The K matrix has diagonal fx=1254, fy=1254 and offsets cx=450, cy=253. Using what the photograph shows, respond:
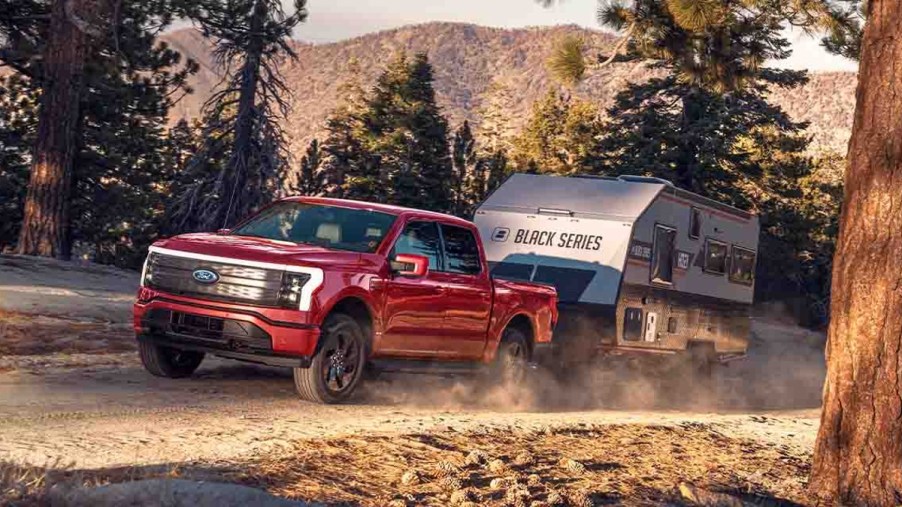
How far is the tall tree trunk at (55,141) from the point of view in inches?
959

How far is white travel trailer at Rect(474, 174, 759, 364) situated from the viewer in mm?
17125

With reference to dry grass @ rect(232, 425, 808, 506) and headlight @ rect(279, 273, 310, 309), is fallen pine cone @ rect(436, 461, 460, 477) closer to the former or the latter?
dry grass @ rect(232, 425, 808, 506)

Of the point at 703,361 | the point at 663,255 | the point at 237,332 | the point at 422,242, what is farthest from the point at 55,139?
the point at 237,332

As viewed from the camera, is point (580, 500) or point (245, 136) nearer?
point (580, 500)

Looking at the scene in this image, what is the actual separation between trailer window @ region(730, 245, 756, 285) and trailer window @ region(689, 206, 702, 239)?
1.75 m

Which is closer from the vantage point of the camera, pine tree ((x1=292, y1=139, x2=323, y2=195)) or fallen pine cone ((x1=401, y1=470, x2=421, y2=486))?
fallen pine cone ((x1=401, y1=470, x2=421, y2=486))

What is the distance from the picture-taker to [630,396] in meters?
16.8

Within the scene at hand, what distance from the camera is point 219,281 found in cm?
1114

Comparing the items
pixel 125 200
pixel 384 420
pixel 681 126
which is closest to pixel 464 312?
pixel 384 420

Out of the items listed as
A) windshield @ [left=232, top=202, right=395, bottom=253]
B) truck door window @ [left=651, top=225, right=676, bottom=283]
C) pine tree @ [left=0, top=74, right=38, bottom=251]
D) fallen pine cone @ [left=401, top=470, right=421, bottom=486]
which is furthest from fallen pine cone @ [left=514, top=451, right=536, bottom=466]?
pine tree @ [left=0, top=74, right=38, bottom=251]

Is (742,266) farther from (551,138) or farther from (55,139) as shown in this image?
(551,138)

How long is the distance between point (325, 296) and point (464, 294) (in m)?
2.35

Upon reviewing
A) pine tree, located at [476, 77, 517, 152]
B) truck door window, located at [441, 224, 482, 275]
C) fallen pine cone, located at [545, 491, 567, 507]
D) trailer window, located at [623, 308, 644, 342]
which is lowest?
fallen pine cone, located at [545, 491, 567, 507]

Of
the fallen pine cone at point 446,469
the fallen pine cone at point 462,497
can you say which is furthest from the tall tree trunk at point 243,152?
the fallen pine cone at point 462,497
